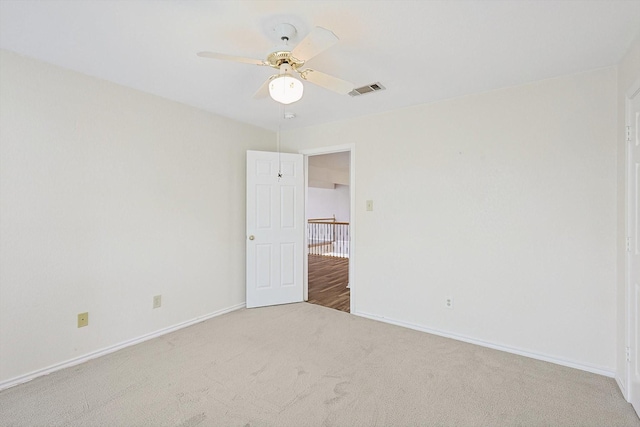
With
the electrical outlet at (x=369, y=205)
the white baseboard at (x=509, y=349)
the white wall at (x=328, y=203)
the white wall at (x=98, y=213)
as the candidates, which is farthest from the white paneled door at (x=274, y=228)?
the white wall at (x=328, y=203)

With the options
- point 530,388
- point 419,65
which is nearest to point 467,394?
point 530,388

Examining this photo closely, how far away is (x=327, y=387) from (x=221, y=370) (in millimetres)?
850

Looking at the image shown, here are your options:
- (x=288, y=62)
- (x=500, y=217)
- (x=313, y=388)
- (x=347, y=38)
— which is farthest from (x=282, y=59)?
(x=500, y=217)

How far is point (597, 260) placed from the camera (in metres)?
2.33

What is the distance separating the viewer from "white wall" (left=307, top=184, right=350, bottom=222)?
11.5 meters

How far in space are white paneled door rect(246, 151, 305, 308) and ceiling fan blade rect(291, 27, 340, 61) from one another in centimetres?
228

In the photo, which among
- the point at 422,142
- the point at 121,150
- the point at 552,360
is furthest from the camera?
the point at 422,142

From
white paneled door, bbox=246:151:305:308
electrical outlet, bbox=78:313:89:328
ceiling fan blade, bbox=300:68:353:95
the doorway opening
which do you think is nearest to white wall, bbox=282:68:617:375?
the doorway opening

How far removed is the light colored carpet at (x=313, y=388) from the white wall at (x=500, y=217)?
338 mm

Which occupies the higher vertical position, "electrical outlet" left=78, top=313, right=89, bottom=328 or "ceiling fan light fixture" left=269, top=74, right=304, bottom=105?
"ceiling fan light fixture" left=269, top=74, right=304, bottom=105

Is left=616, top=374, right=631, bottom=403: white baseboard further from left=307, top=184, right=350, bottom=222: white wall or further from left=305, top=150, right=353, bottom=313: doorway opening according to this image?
left=307, top=184, right=350, bottom=222: white wall

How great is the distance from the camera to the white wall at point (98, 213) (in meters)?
2.15

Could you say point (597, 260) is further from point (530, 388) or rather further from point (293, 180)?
point (293, 180)

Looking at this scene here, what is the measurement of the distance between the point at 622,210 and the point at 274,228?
10.8 ft
